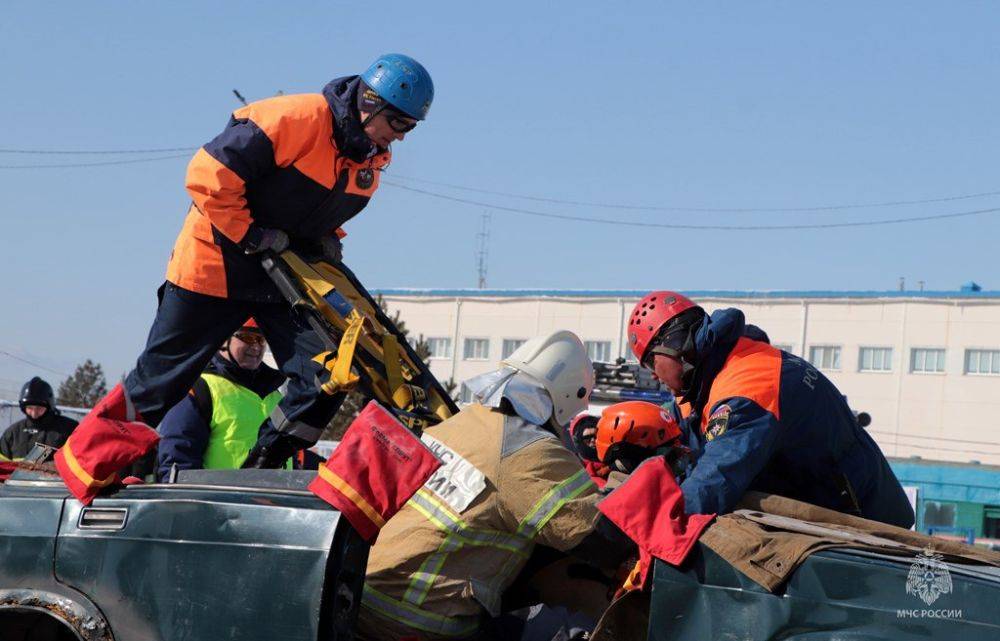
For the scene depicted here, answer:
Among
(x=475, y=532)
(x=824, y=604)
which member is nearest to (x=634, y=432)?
(x=475, y=532)

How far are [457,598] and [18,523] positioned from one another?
140 centimetres

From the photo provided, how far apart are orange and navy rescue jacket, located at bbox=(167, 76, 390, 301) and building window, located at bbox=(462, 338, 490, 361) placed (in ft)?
135

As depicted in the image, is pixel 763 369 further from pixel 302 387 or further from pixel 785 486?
pixel 302 387

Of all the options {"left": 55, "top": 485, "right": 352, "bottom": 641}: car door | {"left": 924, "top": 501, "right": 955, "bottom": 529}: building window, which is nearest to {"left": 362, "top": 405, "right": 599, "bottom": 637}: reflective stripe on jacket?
{"left": 55, "top": 485, "right": 352, "bottom": 641}: car door

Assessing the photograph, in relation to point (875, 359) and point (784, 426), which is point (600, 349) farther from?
point (784, 426)

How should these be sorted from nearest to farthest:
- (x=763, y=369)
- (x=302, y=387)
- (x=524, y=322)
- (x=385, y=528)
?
(x=385, y=528) < (x=763, y=369) < (x=302, y=387) < (x=524, y=322)

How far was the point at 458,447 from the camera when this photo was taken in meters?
4.11

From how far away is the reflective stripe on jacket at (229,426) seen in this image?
7.04 m

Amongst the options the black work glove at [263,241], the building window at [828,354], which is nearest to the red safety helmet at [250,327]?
the black work glove at [263,241]

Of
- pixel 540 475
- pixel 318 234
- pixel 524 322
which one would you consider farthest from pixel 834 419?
pixel 524 322

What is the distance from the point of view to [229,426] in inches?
279

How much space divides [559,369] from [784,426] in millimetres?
844

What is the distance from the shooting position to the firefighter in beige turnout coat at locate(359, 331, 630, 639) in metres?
3.85

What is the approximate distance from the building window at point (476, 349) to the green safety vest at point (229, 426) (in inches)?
1578
